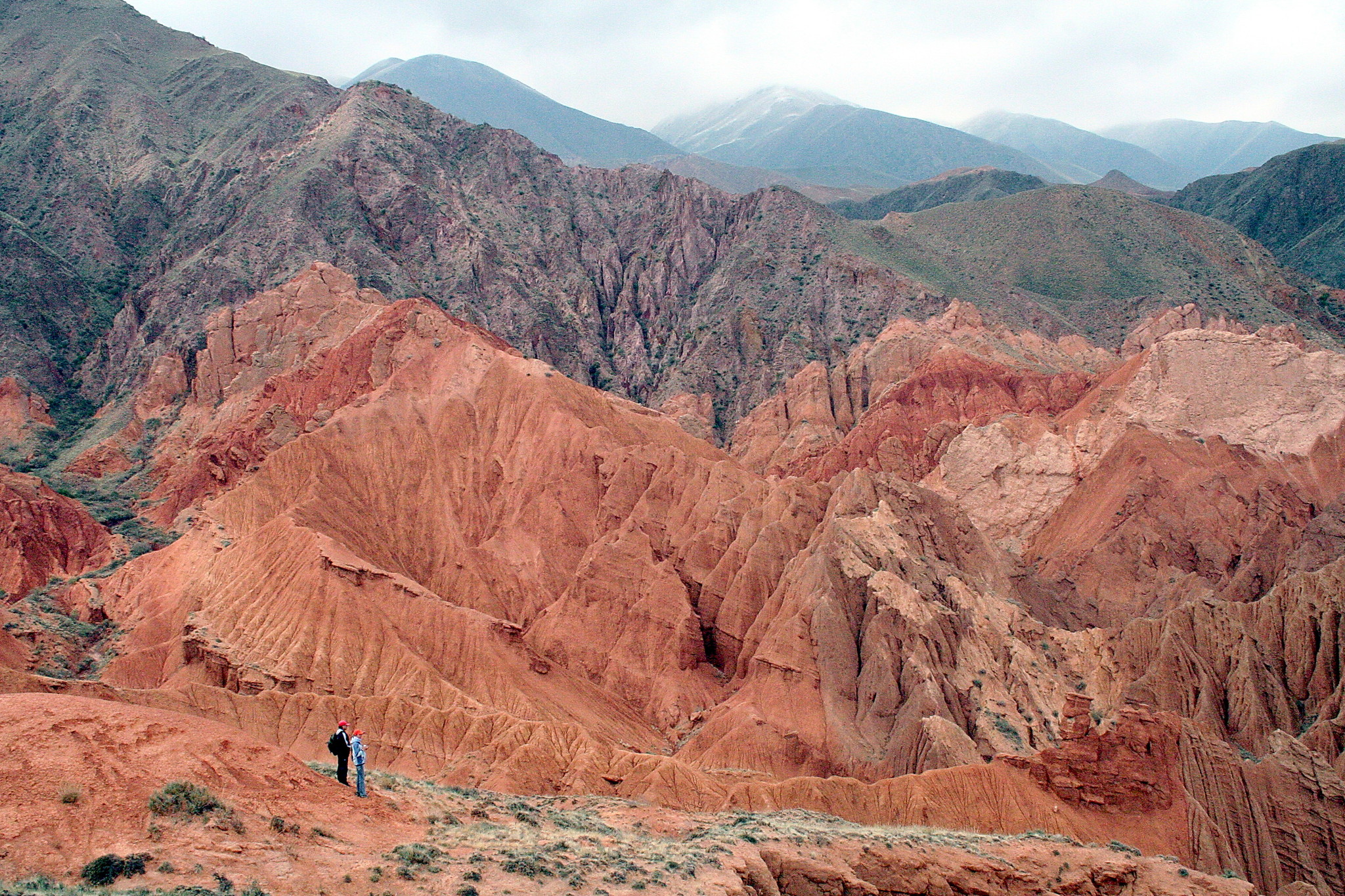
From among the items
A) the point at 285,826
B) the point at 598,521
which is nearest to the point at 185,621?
the point at 598,521

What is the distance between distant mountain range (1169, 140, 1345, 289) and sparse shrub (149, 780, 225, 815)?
192m

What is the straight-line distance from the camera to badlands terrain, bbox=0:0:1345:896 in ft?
86.8

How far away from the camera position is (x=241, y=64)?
553 feet

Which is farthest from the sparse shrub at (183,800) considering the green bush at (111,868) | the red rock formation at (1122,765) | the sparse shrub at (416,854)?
the red rock formation at (1122,765)

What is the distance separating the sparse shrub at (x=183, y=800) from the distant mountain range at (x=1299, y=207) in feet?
629

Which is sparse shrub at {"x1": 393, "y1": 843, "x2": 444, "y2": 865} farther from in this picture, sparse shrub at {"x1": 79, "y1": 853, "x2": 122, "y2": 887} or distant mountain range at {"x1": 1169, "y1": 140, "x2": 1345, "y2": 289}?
distant mountain range at {"x1": 1169, "y1": 140, "x2": 1345, "y2": 289}

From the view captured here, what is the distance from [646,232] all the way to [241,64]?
7106 centimetres

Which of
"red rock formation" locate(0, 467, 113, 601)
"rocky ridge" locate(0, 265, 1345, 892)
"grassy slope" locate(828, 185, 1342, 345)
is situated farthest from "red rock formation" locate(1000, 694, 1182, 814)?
"grassy slope" locate(828, 185, 1342, 345)

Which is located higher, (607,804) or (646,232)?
Result: (646,232)

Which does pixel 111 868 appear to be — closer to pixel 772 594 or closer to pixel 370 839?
pixel 370 839

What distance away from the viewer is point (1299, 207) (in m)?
186

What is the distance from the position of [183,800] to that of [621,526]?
2044 inches

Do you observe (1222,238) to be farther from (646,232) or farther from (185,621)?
(185,621)

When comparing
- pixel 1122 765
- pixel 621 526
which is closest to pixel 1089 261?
pixel 621 526
